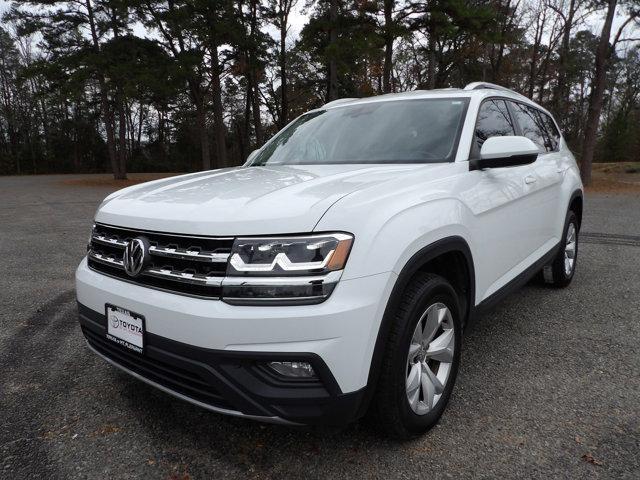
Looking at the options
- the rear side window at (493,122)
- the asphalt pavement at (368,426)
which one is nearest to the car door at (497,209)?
the rear side window at (493,122)

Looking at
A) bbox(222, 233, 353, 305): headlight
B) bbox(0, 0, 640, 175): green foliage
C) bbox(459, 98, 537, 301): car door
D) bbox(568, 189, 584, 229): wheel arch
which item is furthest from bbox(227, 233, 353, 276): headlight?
A: bbox(0, 0, 640, 175): green foliage

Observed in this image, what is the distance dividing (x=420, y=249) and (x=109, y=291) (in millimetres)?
1418

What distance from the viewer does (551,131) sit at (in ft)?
14.9

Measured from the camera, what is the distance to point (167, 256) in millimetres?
1936

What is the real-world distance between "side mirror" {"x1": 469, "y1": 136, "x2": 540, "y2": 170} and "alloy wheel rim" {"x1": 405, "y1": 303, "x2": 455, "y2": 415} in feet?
2.90

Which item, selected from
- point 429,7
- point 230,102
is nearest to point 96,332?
point 429,7

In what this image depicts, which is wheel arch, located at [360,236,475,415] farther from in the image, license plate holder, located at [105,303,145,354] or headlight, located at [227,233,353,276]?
license plate holder, located at [105,303,145,354]

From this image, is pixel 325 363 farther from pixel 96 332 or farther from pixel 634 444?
pixel 634 444

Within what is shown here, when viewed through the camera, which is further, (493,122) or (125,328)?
(493,122)

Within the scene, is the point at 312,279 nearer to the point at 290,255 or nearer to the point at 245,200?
the point at 290,255

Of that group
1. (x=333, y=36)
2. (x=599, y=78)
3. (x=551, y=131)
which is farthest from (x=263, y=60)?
(x=551, y=131)

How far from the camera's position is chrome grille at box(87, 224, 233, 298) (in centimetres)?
180

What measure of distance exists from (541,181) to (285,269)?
2649 mm

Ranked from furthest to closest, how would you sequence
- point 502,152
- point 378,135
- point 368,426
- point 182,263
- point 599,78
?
point 599,78
point 378,135
point 502,152
point 368,426
point 182,263
